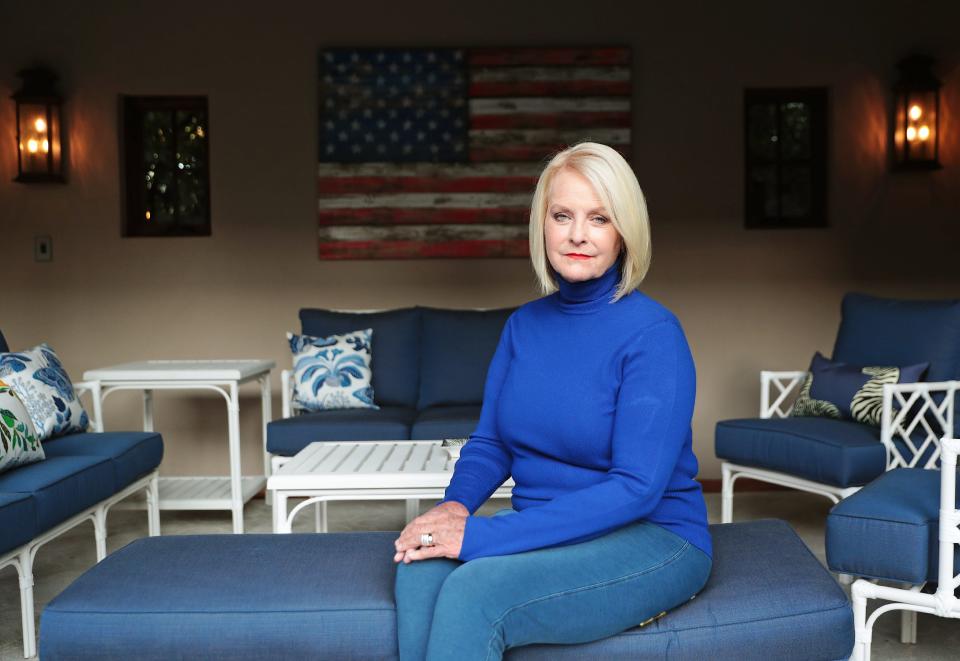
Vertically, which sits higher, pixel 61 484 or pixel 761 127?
pixel 761 127

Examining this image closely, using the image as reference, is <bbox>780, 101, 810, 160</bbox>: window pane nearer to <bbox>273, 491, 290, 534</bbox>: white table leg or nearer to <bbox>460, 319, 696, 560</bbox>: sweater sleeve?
<bbox>273, 491, 290, 534</bbox>: white table leg

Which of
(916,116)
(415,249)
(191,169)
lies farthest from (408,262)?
(916,116)

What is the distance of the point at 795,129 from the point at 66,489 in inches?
172

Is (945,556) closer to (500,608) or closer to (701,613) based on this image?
(701,613)

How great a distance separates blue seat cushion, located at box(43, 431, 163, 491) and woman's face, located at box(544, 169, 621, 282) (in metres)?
2.32

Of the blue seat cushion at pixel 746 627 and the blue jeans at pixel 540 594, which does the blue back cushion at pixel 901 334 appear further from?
the blue jeans at pixel 540 594

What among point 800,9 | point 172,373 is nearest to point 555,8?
point 800,9

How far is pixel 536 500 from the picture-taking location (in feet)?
5.82

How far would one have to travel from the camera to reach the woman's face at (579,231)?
1718 mm

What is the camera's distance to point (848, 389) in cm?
384

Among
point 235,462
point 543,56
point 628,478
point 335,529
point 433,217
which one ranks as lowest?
point 335,529

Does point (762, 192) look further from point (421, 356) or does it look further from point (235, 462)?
point (235, 462)

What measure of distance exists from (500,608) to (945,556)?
1.28 metres

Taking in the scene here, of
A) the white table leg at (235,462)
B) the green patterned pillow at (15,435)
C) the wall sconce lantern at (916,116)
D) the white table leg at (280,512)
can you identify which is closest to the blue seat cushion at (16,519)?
the green patterned pillow at (15,435)
